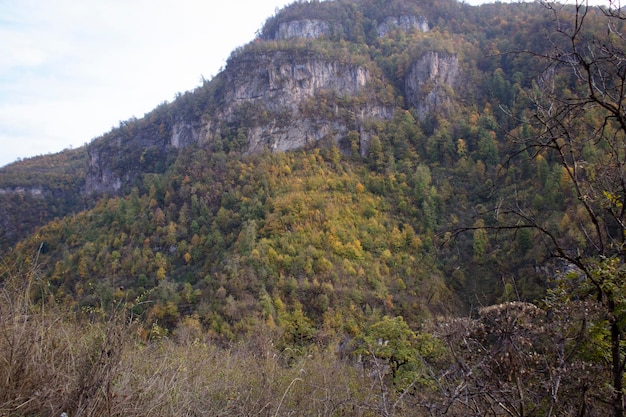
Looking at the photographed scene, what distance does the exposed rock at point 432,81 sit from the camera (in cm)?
6316

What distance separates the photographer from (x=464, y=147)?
54.8m

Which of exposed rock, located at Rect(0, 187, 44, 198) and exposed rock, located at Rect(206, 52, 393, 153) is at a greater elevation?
exposed rock, located at Rect(206, 52, 393, 153)

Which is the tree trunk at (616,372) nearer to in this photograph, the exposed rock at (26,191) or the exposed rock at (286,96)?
the exposed rock at (286,96)

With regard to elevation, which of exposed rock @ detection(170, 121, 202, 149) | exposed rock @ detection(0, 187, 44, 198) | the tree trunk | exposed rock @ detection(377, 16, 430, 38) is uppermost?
exposed rock @ detection(377, 16, 430, 38)

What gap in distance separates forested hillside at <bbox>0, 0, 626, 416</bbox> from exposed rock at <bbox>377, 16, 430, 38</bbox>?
1.27 ft

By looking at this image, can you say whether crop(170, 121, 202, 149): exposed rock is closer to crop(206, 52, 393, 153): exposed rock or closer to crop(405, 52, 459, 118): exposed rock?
crop(206, 52, 393, 153): exposed rock

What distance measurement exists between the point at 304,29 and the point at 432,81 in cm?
3817

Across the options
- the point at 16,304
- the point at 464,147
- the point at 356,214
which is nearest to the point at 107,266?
the point at 356,214

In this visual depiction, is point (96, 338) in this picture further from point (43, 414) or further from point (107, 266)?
point (107, 266)

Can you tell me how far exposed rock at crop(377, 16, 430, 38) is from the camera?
8812 cm

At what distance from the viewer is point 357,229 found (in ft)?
146

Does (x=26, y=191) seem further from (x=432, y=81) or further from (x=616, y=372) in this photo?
(x=616, y=372)

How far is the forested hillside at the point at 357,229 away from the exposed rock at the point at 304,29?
0.56 metres

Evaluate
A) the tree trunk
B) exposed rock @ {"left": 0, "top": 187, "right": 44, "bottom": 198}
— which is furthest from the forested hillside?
exposed rock @ {"left": 0, "top": 187, "right": 44, "bottom": 198}
